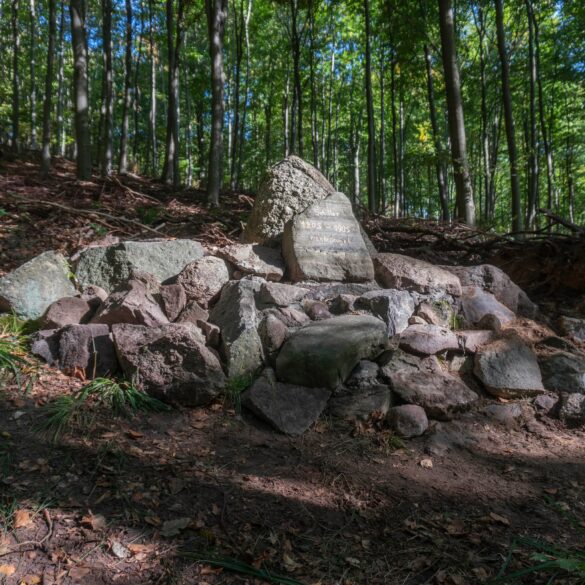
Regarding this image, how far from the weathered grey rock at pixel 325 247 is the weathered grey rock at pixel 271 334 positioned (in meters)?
1.04

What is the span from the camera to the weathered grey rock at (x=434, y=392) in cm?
352

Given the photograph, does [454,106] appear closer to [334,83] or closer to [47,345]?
[47,345]

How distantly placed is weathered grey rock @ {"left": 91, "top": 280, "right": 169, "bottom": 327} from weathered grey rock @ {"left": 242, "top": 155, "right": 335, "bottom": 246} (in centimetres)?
186

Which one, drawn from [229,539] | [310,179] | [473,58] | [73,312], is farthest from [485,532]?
[473,58]

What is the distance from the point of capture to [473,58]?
682 inches

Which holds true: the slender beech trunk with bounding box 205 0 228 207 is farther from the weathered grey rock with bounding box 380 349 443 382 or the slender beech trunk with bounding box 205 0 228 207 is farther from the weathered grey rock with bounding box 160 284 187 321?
the weathered grey rock with bounding box 380 349 443 382

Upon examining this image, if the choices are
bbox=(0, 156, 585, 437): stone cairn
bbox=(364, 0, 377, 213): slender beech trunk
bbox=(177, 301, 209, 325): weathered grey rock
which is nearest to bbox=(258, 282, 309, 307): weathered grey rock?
bbox=(0, 156, 585, 437): stone cairn

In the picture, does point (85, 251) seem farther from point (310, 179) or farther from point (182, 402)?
point (310, 179)

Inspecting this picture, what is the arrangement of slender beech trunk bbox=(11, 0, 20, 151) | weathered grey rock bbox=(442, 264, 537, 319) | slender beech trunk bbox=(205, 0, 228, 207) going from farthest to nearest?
1. slender beech trunk bbox=(11, 0, 20, 151)
2. slender beech trunk bbox=(205, 0, 228, 207)
3. weathered grey rock bbox=(442, 264, 537, 319)

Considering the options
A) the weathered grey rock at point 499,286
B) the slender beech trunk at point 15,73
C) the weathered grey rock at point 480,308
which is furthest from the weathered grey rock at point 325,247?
the slender beech trunk at point 15,73

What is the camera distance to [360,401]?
3.46 metres

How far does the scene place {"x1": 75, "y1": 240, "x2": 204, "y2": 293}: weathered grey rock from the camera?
468 centimetres

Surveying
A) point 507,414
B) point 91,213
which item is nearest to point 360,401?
point 507,414

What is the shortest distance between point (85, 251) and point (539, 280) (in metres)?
5.57
